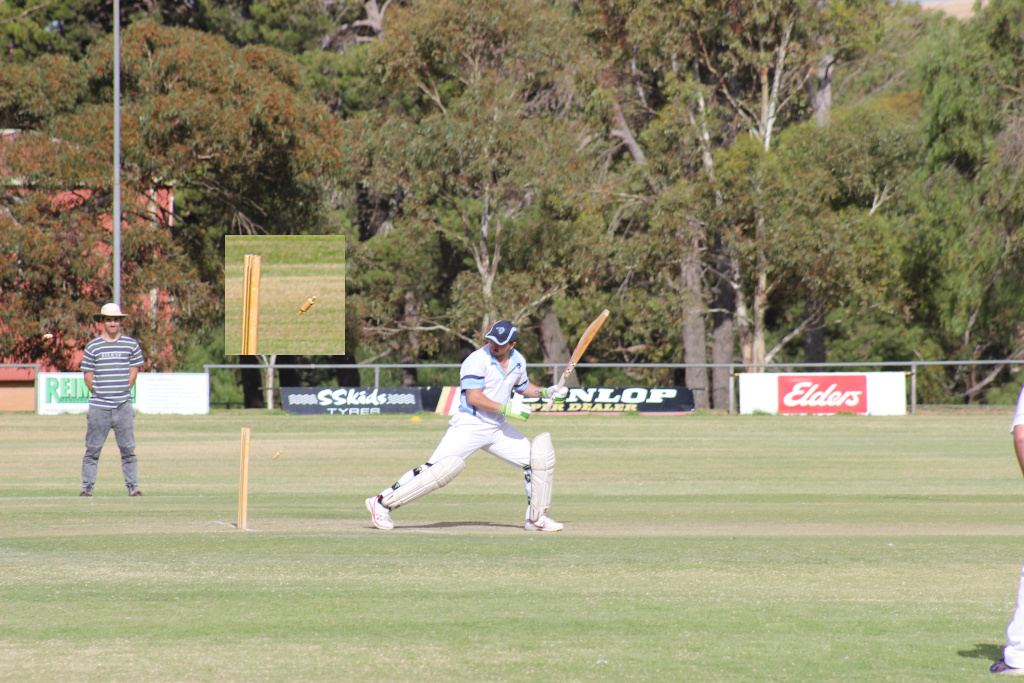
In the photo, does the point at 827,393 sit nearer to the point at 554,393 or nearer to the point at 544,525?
the point at 544,525

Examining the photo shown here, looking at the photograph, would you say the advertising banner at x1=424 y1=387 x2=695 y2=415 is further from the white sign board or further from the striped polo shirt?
the striped polo shirt

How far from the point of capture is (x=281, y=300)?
11.2 m

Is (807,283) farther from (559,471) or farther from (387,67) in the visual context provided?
(559,471)

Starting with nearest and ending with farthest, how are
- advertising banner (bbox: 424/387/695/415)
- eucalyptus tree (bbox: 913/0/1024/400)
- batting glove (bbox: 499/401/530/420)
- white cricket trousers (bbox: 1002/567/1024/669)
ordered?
white cricket trousers (bbox: 1002/567/1024/669) → batting glove (bbox: 499/401/530/420) → eucalyptus tree (bbox: 913/0/1024/400) → advertising banner (bbox: 424/387/695/415)

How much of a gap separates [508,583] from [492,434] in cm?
292

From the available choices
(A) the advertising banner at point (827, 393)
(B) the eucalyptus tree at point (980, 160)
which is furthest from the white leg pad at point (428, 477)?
(B) the eucalyptus tree at point (980, 160)

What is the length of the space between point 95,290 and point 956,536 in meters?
37.0

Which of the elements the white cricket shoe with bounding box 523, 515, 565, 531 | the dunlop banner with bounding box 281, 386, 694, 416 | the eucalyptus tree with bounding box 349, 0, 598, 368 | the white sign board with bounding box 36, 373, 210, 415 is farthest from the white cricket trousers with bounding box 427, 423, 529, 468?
the eucalyptus tree with bounding box 349, 0, 598, 368

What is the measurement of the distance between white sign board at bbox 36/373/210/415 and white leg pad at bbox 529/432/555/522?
28.7 meters

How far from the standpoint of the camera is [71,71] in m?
44.6

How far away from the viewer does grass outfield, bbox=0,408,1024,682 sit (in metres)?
6.64

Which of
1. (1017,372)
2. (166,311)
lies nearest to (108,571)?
(166,311)

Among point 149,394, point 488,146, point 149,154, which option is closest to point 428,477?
point 149,394

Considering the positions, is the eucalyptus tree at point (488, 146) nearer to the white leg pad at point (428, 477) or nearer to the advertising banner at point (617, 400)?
the advertising banner at point (617, 400)
